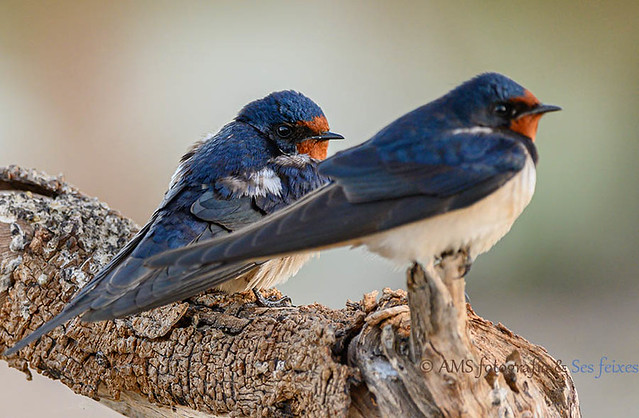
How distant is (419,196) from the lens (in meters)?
1.43

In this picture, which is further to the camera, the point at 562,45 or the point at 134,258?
the point at 562,45

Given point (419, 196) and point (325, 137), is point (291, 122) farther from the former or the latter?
point (419, 196)

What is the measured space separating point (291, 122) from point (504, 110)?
2.84ft

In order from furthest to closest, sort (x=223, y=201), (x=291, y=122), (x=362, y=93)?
(x=362, y=93), (x=291, y=122), (x=223, y=201)

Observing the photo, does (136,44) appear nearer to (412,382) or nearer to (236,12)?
(236,12)

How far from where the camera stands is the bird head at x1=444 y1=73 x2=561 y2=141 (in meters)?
1.53

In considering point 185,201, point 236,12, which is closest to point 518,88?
point 185,201

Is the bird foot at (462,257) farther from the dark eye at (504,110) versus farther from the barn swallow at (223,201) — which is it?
the barn swallow at (223,201)

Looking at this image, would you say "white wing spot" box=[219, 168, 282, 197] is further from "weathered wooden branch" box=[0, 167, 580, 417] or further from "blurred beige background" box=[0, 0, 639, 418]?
"blurred beige background" box=[0, 0, 639, 418]

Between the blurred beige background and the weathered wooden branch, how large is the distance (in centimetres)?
168

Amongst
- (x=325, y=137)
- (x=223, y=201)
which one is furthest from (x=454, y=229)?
(x=325, y=137)

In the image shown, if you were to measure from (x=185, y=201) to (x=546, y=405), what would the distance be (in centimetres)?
105

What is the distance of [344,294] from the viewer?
3.67m

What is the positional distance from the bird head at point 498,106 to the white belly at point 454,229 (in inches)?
5.2
